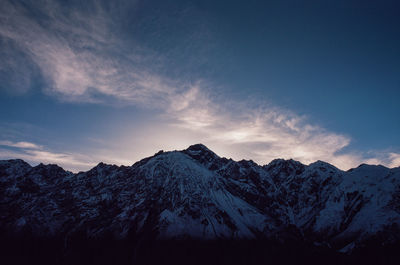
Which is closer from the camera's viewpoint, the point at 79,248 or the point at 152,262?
the point at 152,262

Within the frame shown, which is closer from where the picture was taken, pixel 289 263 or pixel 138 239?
pixel 289 263

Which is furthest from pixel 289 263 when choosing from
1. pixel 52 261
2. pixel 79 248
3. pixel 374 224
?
pixel 52 261

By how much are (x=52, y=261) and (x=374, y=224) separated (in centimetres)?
26335

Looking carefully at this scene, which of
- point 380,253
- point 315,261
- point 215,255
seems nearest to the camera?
point 380,253

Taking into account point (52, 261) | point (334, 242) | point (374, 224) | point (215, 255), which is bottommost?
point (52, 261)

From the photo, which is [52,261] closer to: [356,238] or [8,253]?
[8,253]

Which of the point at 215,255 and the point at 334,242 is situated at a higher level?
the point at 334,242

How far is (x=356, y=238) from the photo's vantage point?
185250mm

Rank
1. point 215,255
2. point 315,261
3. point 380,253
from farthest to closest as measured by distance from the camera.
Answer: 1. point 215,255
2. point 315,261
3. point 380,253

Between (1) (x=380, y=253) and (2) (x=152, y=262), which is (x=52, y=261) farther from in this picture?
(1) (x=380, y=253)

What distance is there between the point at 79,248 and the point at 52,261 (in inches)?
807

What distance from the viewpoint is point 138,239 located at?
199875 mm

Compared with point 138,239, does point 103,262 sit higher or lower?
lower

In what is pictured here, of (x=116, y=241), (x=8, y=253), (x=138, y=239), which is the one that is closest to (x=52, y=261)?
(x=8, y=253)
